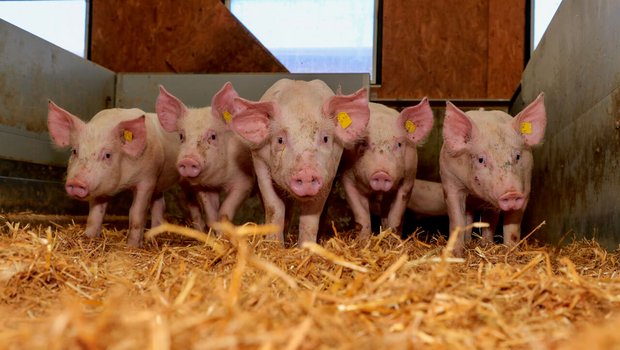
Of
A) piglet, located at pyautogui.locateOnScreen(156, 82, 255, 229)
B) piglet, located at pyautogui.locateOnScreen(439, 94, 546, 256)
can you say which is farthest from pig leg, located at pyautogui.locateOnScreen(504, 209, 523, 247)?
piglet, located at pyautogui.locateOnScreen(156, 82, 255, 229)

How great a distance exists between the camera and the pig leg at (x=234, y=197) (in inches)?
218

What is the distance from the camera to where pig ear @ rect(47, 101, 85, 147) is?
5043mm

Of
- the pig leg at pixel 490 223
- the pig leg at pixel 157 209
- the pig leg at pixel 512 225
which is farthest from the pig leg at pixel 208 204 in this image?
the pig leg at pixel 512 225

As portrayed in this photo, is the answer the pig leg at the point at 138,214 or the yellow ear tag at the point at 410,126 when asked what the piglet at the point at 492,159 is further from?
the pig leg at the point at 138,214

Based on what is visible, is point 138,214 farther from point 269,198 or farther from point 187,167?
point 269,198

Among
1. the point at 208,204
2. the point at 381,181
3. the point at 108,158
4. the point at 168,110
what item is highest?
the point at 168,110

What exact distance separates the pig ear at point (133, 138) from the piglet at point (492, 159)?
7.89 ft

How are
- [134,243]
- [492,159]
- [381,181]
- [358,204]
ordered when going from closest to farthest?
[492,159]
[381,181]
[134,243]
[358,204]

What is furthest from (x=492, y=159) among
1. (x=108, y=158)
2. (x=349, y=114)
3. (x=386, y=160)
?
(x=108, y=158)

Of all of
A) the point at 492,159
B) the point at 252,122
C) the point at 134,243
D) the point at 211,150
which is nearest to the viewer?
the point at 252,122

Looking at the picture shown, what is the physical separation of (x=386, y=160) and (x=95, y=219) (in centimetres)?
246

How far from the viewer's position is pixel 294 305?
2.14 m

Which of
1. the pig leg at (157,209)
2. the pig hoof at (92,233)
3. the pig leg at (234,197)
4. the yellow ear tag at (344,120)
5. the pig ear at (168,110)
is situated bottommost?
the pig hoof at (92,233)

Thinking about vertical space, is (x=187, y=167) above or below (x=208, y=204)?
above
